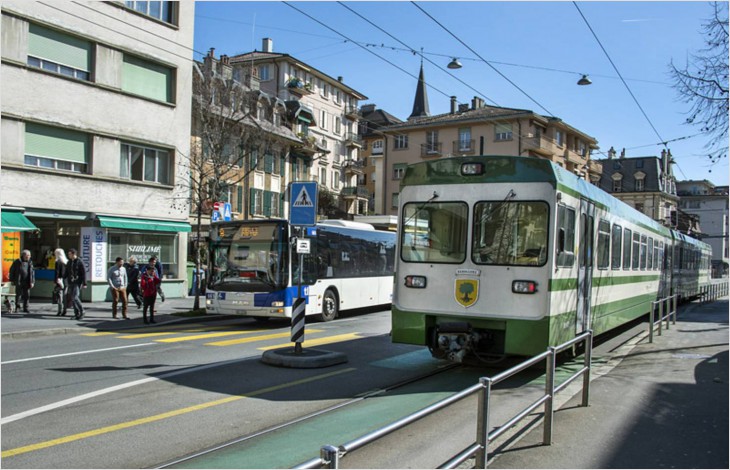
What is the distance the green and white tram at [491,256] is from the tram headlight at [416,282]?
2 cm

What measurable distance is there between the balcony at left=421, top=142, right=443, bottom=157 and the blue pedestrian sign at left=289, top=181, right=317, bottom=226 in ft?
173

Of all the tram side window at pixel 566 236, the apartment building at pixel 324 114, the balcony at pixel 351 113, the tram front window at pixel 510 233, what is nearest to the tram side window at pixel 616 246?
the tram side window at pixel 566 236

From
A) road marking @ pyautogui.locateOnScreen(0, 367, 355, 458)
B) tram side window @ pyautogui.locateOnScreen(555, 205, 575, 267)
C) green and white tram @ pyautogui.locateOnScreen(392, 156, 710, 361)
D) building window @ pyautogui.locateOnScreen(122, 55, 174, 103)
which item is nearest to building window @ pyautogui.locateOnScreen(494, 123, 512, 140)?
building window @ pyautogui.locateOnScreen(122, 55, 174, 103)

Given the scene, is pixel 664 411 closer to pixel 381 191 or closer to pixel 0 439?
pixel 0 439

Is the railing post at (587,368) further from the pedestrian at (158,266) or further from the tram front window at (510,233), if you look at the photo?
the pedestrian at (158,266)

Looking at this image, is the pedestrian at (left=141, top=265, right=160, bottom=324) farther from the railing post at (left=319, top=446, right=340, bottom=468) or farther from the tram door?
the railing post at (left=319, top=446, right=340, bottom=468)

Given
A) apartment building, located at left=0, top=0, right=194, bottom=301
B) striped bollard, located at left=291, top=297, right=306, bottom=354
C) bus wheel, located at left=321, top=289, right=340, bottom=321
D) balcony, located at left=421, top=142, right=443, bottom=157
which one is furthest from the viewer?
balcony, located at left=421, top=142, right=443, bottom=157

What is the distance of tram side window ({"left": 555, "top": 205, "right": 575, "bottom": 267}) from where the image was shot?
8664 mm

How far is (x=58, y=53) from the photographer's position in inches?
802

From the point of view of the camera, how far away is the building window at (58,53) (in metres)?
19.7

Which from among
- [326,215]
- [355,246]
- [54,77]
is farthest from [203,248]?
[326,215]

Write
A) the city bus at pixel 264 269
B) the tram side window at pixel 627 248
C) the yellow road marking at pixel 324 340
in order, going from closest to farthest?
the yellow road marking at pixel 324 340 → the tram side window at pixel 627 248 → the city bus at pixel 264 269

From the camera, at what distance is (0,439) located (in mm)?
5695

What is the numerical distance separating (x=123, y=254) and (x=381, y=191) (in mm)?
44868
